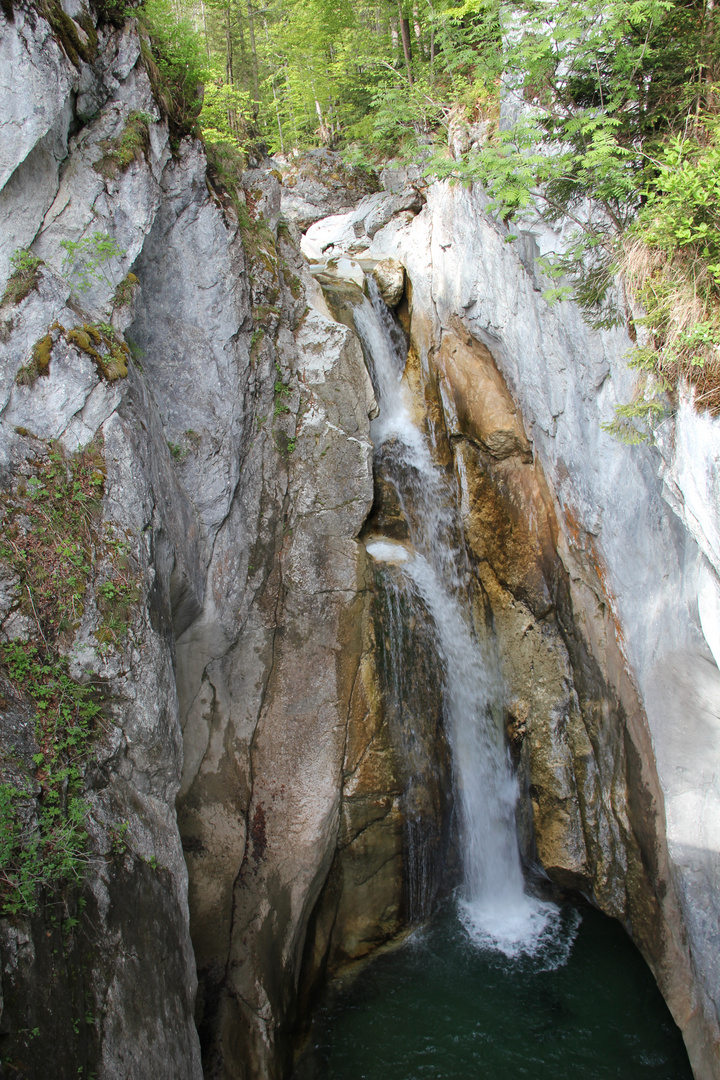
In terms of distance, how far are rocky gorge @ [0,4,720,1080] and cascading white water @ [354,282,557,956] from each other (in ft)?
0.81

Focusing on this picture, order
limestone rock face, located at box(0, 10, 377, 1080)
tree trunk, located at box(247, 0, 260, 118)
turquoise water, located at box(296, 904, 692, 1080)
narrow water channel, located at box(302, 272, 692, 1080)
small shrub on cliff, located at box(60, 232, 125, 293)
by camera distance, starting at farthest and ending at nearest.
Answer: tree trunk, located at box(247, 0, 260, 118), narrow water channel, located at box(302, 272, 692, 1080), turquoise water, located at box(296, 904, 692, 1080), small shrub on cliff, located at box(60, 232, 125, 293), limestone rock face, located at box(0, 10, 377, 1080)

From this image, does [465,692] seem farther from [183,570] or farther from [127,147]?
[127,147]

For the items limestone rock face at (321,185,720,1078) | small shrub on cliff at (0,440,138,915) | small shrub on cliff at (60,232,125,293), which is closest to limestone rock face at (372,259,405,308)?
limestone rock face at (321,185,720,1078)

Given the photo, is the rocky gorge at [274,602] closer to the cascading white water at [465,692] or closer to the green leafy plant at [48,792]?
the green leafy plant at [48,792]

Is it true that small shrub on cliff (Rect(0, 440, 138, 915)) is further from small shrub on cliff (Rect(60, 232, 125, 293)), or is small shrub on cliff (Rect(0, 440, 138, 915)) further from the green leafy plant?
small shrub on cliff (Rect(60, 232, 125, 293))

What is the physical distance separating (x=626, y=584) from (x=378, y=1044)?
5854 millimetres

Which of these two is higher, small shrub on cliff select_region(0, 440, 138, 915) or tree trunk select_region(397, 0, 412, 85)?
tree trunk select_region(397, 0, 412, 85)

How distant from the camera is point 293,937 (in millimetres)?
6992

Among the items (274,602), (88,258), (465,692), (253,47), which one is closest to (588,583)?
(465,692)

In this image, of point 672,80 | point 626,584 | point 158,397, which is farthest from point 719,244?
point 158,397

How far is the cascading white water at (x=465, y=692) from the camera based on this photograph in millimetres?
8242

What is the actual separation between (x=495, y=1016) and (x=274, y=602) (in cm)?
543

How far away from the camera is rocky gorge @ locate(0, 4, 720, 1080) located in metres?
4.96

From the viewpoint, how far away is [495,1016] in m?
6.88
